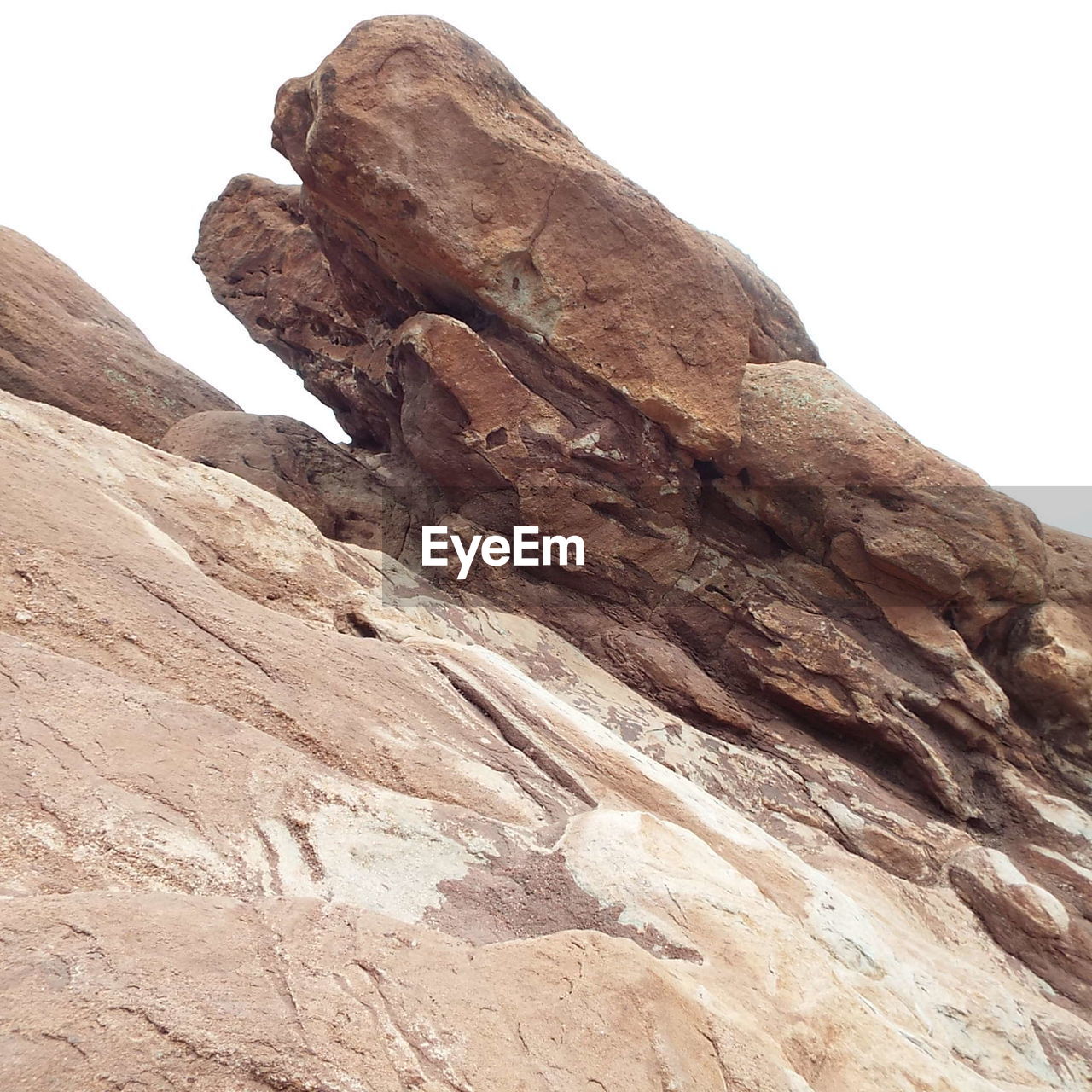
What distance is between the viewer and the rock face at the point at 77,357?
39.8ft

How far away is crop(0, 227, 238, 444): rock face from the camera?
12141mm

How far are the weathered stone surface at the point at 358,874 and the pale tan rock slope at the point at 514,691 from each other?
0.02 m

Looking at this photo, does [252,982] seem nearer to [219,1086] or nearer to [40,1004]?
[219,1086]

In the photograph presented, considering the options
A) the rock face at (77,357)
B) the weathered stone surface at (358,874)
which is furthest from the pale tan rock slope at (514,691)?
the rock face at (77,357)

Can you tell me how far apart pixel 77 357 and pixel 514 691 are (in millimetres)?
10606

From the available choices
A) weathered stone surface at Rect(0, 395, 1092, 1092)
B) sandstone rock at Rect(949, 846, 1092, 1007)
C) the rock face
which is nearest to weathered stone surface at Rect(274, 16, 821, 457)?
weathered stone surface at Rect(0, 395, 1092, 1092)

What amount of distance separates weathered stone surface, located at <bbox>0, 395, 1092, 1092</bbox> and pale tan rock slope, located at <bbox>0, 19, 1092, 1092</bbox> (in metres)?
0.02

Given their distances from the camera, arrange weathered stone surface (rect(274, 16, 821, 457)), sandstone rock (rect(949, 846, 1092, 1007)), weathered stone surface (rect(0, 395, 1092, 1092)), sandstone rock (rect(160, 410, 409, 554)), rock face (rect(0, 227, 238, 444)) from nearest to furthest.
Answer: weathered stone surface (rect(0, 395, 1092, 1092)) < sandstone rock (rect(949, 846, 1092, 1007)) < weathered stone surface (rect(274, 16, 821, 457)) < sandstone rock (rect(160, 410, 409, 554)) < rock face (rect(0, 227, 238, 444))

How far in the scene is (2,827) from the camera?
3266mm

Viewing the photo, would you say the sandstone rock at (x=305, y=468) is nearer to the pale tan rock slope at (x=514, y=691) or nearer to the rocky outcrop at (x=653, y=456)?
the pale tan rock slope at (x=514, y=691)

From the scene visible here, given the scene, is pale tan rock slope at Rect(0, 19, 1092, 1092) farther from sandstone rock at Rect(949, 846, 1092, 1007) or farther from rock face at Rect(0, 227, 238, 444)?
rock face at Rect(0, 227, 238, 444)

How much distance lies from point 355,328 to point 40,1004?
1105 centimetres

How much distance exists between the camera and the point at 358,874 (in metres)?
4.07

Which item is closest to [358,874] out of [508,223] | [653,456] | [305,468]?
[653,456]
